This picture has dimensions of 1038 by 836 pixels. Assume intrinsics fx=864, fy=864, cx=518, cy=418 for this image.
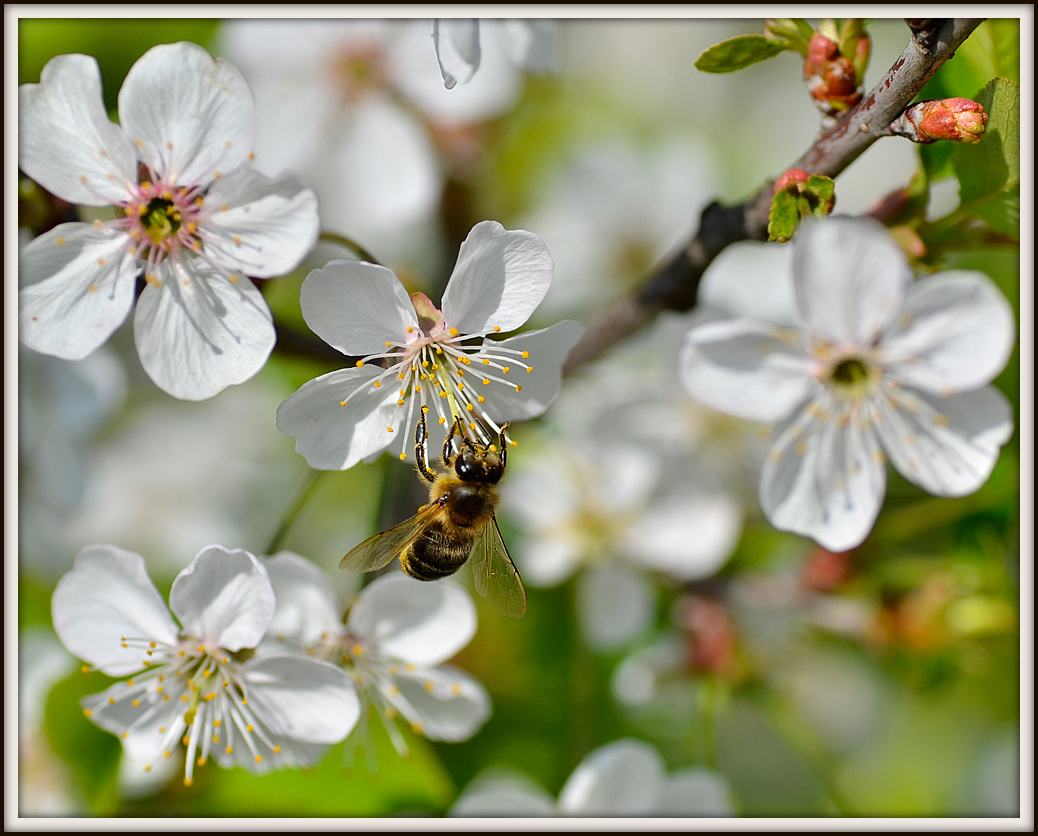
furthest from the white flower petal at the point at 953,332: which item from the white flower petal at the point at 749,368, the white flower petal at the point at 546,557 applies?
the white flower petal at the point at 546,557

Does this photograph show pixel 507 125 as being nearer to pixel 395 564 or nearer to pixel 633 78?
pixel 633 78

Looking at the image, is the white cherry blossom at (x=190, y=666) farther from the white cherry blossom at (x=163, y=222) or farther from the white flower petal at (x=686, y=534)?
the white flower petal at (x=686, y=534)

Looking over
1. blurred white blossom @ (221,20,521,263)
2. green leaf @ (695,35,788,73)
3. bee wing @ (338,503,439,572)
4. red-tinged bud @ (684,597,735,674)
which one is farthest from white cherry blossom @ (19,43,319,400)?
red-tinged bud @ (684,597,735,674)

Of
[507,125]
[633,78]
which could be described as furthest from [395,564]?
[633,78]

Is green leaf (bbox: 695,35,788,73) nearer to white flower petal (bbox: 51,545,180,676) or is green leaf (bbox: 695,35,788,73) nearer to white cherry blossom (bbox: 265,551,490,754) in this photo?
white cherry blossom (bbox: 265,551,490,754)

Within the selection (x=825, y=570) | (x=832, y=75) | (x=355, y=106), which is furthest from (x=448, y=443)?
(x=355, y=106)

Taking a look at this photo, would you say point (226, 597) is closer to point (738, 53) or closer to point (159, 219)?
point (159, 219)

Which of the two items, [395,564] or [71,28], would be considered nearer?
[395,564]
